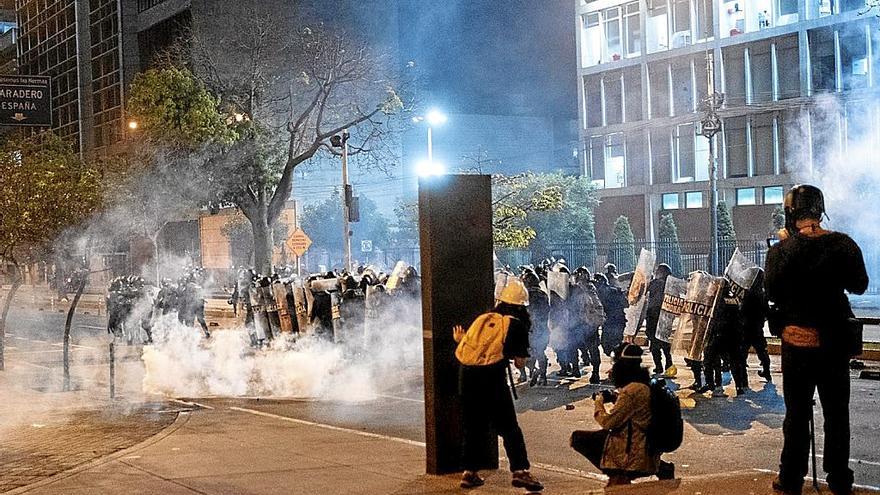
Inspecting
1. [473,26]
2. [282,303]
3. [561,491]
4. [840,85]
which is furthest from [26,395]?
[473,26]

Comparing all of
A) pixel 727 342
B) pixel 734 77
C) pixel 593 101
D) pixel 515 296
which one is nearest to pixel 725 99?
pixel 734 77

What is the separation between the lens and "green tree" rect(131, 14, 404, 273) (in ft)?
99.6

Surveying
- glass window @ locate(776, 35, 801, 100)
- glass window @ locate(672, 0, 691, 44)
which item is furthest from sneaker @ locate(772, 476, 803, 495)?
glass window @ locate(672, 0, 691, 44)

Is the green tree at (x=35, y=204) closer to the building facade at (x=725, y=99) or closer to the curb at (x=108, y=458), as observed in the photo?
the curb at (x=108, y=458)

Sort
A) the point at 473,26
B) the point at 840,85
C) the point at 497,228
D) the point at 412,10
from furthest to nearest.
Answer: the point at 473,26 → the point at 412,10 → the point at 840,85 → the point at 497,228

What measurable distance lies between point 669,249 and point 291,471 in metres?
27.5

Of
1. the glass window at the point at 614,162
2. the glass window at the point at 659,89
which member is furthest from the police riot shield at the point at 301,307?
the glass window at the point at 614,162

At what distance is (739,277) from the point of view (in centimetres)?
1319

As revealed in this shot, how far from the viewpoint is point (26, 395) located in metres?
14.6

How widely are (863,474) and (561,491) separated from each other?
7.99 ft

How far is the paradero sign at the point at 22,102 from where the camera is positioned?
1399 cm

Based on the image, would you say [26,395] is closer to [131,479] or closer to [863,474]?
[131,479]

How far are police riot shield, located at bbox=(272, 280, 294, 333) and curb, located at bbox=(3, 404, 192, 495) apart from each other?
6.06 m

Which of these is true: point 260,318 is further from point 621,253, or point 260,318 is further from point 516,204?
point 621,253
